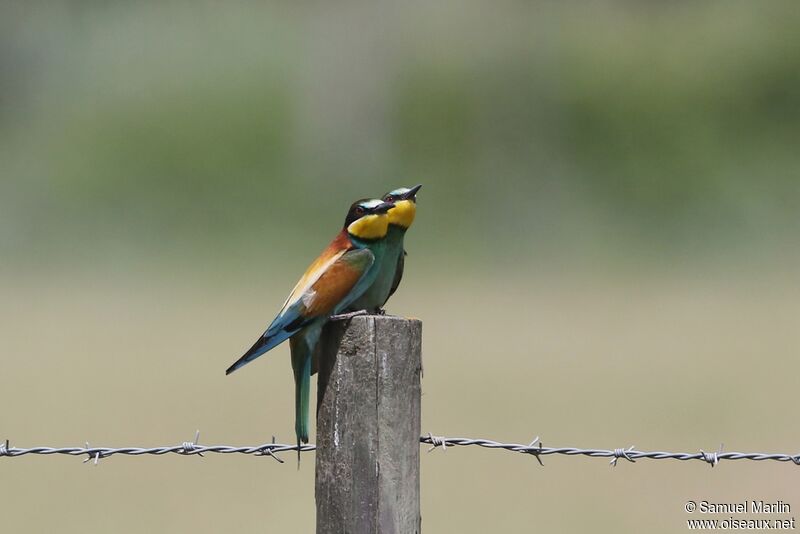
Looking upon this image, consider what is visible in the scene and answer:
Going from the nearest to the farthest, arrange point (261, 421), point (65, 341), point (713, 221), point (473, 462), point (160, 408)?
point (473, 462)
point (261, 421)
point (160, 408)
point (65, 341)
point (713, 221)

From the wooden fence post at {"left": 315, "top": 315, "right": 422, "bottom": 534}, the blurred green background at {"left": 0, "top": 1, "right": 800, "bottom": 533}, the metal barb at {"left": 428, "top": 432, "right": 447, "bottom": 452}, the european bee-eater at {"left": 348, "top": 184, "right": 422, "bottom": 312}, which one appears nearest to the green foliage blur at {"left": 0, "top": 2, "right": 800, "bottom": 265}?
the blurred green background at {"left": 0, "top": 1, "right": 800, "bottom": 533}

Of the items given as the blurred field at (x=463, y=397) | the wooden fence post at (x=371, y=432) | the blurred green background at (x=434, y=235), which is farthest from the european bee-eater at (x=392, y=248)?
the blurred green background at (x=434, y=235)

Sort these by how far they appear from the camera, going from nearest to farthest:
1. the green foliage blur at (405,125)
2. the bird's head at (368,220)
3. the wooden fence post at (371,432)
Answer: the wooden fence post at (371,432)
the bird's head at (368,220)
the green foliage blur at (405,125)

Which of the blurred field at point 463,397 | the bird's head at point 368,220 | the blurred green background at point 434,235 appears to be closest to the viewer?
the bird's head at point 368,220

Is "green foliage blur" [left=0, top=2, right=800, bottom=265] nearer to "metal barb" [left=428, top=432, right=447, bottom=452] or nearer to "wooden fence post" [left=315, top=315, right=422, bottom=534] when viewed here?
"metal barb" [left=428, top=432, right=447, bottom=452]

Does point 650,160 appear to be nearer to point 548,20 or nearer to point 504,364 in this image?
point 548,20

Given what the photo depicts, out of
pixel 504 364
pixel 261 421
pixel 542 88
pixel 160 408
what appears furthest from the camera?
pixel 542 88

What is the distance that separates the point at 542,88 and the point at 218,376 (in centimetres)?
2361

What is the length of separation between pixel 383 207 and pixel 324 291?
33 cm

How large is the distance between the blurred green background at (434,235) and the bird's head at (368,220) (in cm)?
330

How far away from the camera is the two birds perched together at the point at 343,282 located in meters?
3.02

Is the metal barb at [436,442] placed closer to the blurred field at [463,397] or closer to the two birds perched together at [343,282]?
the two birds perched together at [343,282]

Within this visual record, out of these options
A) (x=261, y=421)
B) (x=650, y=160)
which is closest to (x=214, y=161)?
(x=650, y=160)

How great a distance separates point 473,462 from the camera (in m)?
7.96
